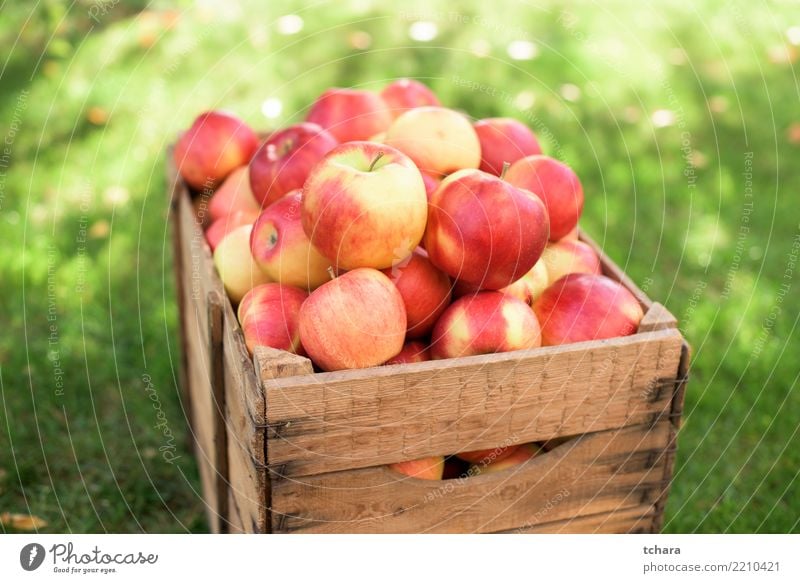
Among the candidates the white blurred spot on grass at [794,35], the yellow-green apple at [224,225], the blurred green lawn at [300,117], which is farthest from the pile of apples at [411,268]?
the white blurred spot on grass at [794,35]

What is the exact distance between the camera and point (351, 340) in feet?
4.90

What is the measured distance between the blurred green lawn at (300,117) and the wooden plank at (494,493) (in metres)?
0.78

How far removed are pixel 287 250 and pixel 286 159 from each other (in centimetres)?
36

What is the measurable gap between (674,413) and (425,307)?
53 cm

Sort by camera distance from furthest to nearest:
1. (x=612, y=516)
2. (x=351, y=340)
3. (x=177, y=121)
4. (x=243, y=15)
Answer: (x=243, y=15)
(x=177, y=121)
(x=612, y=516)
(x=351, y=340)

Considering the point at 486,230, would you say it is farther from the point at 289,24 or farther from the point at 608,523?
the point at 289,24

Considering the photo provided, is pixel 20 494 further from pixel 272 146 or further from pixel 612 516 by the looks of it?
pixel 612 516

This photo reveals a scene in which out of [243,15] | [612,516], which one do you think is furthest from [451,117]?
[243,15]

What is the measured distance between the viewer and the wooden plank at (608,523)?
1.73m

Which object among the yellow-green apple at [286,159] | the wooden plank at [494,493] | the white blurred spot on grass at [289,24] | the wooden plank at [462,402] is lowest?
the wooden plank at [494,493]

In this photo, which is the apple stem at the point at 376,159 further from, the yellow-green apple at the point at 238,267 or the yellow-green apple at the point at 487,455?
the yellow-green apple at the point at 487,455

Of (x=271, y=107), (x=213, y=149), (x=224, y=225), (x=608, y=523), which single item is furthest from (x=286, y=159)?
(x=271, y=107)

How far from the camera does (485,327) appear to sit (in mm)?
1571

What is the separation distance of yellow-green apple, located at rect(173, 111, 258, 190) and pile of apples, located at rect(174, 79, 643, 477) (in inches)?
15.7
